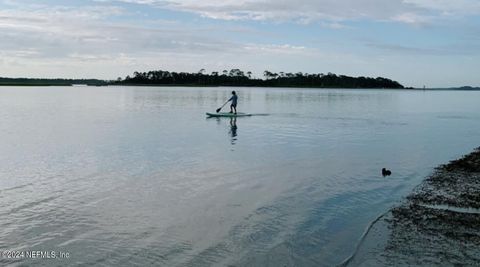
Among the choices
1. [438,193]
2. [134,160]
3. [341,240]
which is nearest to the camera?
[341,240]

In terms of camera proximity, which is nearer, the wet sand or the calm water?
the wet sand

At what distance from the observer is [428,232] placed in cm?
1116

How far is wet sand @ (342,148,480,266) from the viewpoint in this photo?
31.5ft

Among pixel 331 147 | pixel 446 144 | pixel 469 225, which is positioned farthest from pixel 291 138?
pixel 469 225

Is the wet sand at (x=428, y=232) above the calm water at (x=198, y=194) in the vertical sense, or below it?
above

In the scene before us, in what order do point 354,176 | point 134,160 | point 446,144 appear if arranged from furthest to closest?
point 446,144
point 134,160
point 354,176

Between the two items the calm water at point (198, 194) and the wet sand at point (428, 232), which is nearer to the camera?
the wet sand at point (428, 232)

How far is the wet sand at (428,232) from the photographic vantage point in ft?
31.5

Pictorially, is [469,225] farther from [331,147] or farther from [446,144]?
[446,144]

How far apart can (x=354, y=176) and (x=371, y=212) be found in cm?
510

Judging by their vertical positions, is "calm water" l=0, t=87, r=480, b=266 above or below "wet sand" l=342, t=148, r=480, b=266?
below

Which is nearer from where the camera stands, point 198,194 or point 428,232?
point 428,232

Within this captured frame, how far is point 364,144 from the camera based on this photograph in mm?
28406

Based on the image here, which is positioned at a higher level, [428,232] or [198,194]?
[428,232]
